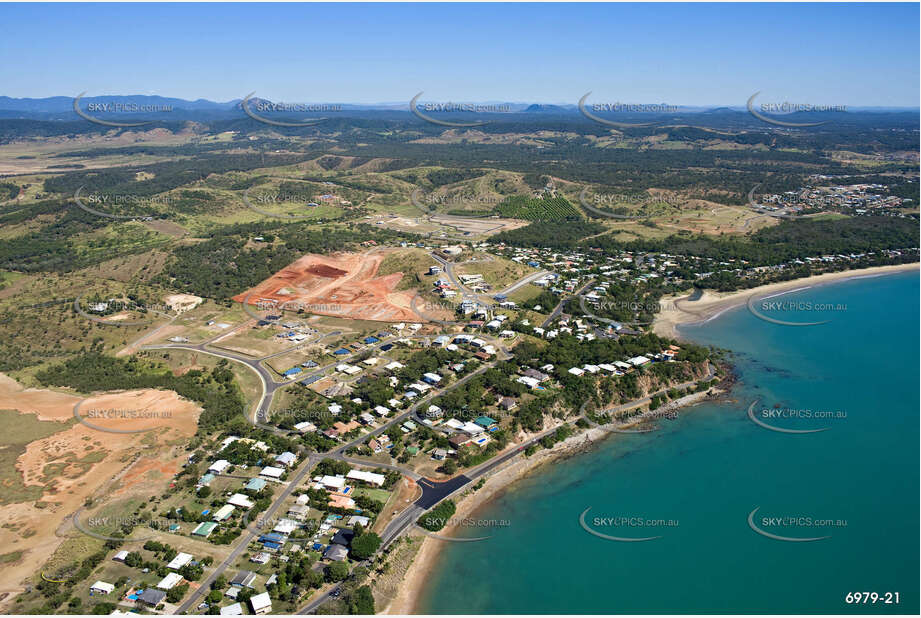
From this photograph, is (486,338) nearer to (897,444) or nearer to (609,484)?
(609,484)

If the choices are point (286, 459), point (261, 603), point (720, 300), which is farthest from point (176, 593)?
point (720, 300)

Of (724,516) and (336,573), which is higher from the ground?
(336,573)

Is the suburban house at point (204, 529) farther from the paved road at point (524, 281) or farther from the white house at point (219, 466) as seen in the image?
the paved road at point (524, 281)

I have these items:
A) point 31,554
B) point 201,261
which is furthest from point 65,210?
point 31,554

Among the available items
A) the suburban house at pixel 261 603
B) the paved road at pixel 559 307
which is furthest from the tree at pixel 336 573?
the paved road at pixel 559 307

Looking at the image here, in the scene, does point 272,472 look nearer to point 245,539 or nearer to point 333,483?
point 333,483

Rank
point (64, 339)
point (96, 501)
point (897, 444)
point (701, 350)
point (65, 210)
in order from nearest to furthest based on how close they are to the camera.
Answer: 1. point (96, 501)
2. point (897, 444)
3. point (701, 350)
4. point (64, 339)
5. point (65, 210)
